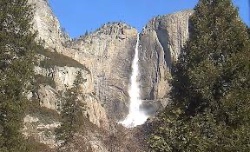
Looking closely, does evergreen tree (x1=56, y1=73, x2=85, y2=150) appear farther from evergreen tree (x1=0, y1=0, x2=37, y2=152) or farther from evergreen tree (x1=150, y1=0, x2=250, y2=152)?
evergreen tree (x1=150, y1=0, x2=250, y2=152)

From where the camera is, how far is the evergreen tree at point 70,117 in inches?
2653

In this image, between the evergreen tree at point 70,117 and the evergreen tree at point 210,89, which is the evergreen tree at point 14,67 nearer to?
the evergreen tree at point 210,89

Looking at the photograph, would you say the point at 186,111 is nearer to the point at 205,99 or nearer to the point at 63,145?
the point at 205,99

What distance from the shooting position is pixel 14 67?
30.1m

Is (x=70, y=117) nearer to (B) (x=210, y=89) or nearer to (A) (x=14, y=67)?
(A) (x=14, y=67)

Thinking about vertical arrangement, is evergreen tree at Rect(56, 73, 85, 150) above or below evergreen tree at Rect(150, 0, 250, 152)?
above

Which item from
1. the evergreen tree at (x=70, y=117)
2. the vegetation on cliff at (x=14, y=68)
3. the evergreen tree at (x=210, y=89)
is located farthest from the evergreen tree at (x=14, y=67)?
the evergreen tree at (x=70, y=117)

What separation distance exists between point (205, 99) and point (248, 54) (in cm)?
247

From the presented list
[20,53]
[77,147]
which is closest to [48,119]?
[77,147]

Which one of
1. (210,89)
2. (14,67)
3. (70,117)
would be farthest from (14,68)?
(70,117)

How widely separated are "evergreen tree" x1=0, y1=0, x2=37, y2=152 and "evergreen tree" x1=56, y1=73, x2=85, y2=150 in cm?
3671

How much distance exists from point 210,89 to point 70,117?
49.6 meters

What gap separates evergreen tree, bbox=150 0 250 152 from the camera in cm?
1878

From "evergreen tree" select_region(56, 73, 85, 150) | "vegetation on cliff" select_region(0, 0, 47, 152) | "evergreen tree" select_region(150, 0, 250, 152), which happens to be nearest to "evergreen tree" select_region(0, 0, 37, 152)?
"vegetation on cliff" select_region(0, 0, 47, 152)
